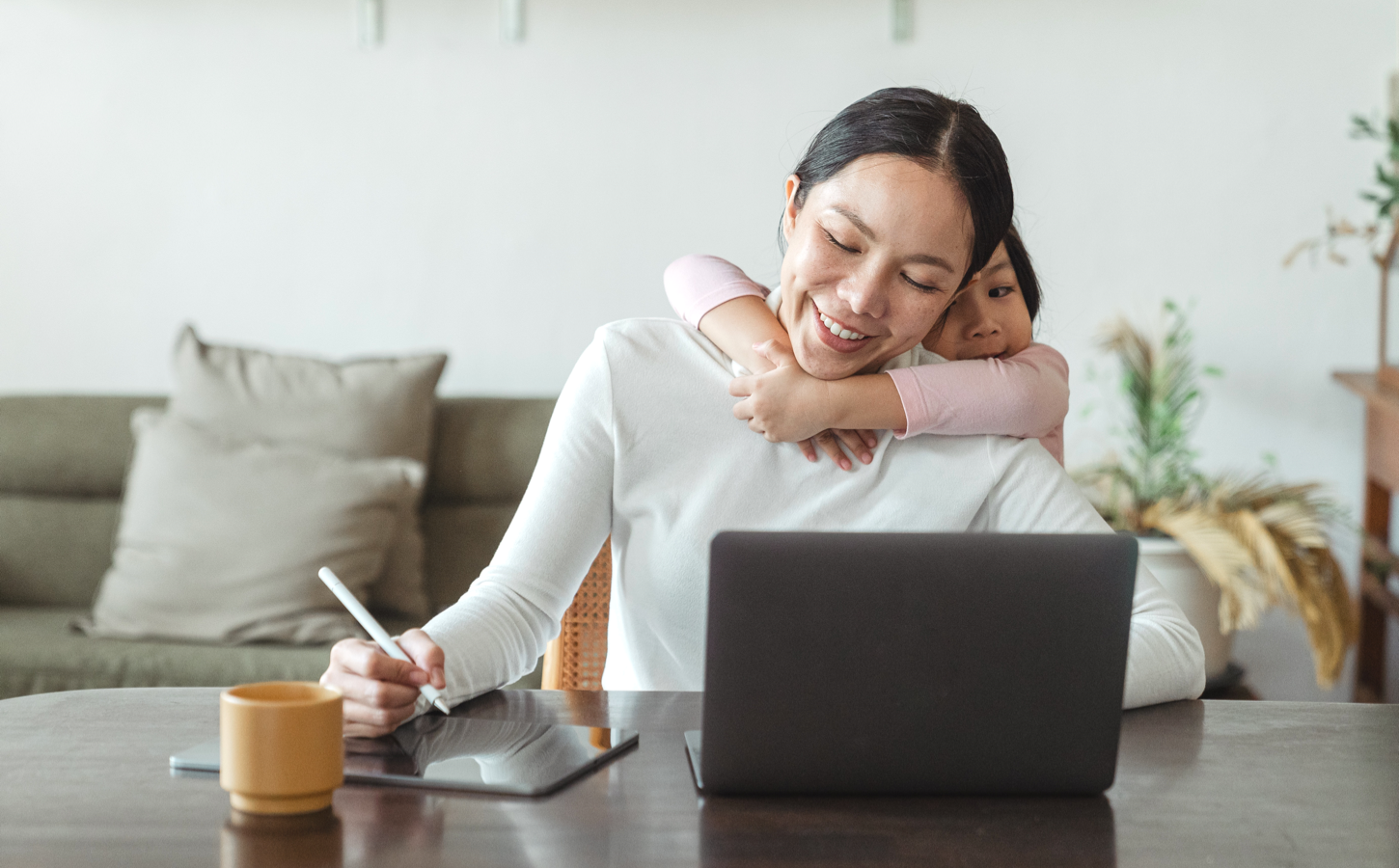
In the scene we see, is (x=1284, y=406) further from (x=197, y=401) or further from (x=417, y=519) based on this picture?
(x=197, y=401)

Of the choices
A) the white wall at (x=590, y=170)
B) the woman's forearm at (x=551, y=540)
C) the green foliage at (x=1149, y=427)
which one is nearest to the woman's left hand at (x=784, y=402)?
the woman's forearm at (x=551, y=540)

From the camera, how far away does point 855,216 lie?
1.14m

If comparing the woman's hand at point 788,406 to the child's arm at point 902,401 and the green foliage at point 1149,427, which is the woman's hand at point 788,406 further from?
the green foliage at point 1149,427

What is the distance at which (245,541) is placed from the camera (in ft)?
7.70

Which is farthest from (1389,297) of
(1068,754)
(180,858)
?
(180,858)

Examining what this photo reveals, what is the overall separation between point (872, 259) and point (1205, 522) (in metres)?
1.54

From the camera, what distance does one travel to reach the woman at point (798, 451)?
1.14 metres

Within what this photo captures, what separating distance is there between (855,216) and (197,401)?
1808mm

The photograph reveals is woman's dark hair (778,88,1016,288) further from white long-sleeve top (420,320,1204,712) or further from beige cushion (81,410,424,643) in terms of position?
beige cushion (81,410,424,643)

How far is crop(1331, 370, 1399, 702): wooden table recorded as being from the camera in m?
2.53

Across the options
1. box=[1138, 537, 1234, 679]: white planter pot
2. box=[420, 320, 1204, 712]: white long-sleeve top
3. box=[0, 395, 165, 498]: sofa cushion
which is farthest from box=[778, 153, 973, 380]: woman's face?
box=[0, 395, 165, 498]: sofa cushion

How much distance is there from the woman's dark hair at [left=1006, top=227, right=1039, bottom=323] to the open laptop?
678 mm

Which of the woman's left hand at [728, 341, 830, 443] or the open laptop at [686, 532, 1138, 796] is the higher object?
the woman's left hand at [728, 341, 830, 443]

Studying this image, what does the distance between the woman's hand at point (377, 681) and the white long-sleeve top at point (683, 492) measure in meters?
0.23
